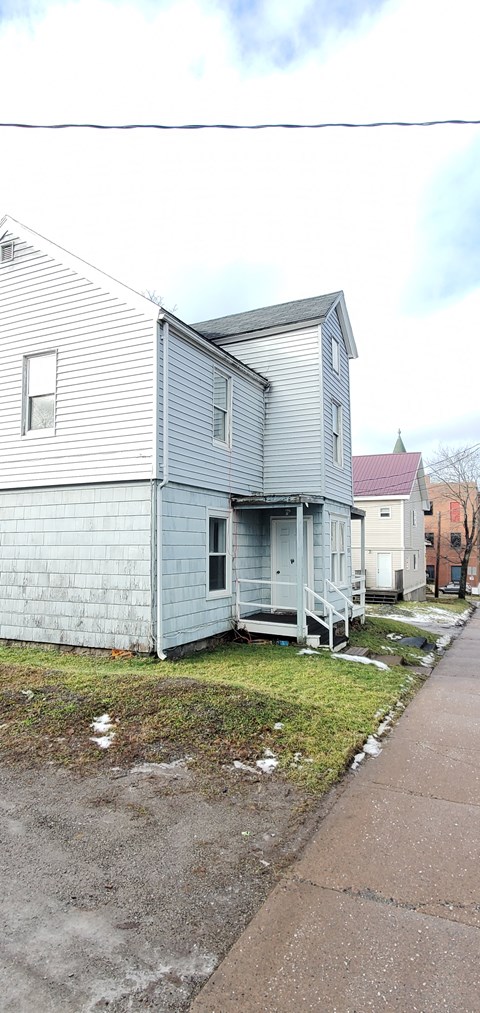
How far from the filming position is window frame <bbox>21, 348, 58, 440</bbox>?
9.77 meters

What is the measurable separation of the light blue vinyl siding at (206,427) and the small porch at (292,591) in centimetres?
80

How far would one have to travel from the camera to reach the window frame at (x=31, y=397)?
32.0ft

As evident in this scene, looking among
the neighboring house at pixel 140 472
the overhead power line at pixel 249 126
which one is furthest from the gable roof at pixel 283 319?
the overhead power line at pixel 249 126

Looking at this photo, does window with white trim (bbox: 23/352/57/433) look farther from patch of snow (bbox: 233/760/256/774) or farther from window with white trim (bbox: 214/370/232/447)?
patch of snow (bbox: 233/760/256/774)

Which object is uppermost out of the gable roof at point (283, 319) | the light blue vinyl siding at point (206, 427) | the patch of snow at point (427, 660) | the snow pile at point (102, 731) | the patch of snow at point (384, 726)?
the gable roof at point (283, 319)

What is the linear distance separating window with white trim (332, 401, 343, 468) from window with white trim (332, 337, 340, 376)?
0.83 meters

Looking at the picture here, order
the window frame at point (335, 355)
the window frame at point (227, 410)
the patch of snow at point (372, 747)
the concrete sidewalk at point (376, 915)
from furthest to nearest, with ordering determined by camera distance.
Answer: the window frame at point (335, 355) → the window frame at point (227, 410) → the patch of snow at point (372, 747) → the concrete sidewalk at point (376, 915)

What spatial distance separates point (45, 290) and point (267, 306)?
629 centimetres

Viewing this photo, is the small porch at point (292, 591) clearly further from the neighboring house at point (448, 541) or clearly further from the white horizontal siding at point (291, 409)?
the neighboring house at point (448, 541)

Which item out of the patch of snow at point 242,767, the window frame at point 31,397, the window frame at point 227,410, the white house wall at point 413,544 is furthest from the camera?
the white house wall at point 413,544

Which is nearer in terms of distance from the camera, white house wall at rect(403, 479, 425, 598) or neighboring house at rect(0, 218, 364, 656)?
neighboring house at rect(0, 218, 364, 656)

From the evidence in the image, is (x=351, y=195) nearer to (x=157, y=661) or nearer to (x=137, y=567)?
(x=137, y=567)

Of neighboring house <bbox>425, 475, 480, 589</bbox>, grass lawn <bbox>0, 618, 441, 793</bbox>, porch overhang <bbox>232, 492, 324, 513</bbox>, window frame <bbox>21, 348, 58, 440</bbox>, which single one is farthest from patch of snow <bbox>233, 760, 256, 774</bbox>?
neighboring house <bbox>425, 475, 480, 589</bbox>

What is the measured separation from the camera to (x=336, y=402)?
13141 mm
